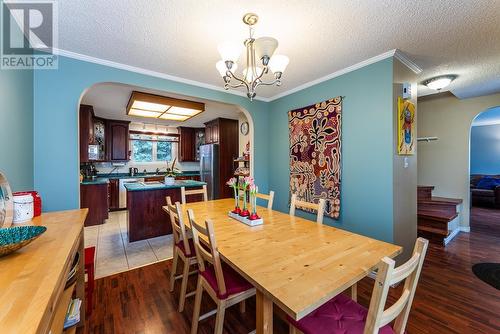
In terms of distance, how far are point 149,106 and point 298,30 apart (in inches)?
108

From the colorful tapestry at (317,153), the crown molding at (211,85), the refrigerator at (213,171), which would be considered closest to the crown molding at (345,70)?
the crown molding at (211,85)

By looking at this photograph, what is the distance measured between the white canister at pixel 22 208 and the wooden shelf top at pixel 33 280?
1.06ft

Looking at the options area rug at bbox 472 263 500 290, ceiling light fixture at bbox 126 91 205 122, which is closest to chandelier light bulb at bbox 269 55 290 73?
ceiling light fixture at bbox 126 91 205 122

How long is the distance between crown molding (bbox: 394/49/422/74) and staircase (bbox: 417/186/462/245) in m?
2.25

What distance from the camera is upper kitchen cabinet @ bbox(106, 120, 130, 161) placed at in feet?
17.8

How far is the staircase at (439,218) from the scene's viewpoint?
3213mm

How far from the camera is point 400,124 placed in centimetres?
229

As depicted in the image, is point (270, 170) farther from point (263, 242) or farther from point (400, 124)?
point (263, 242)

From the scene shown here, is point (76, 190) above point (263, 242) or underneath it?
above

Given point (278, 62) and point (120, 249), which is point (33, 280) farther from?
point (120, 249)

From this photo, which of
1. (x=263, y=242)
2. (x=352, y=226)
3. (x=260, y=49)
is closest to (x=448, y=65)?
(x=352, y=226)

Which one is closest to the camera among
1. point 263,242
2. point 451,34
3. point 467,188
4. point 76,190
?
point 263,242

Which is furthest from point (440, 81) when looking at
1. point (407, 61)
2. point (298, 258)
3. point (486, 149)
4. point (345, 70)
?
point (486, 149)

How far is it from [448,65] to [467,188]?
8.04 feet
